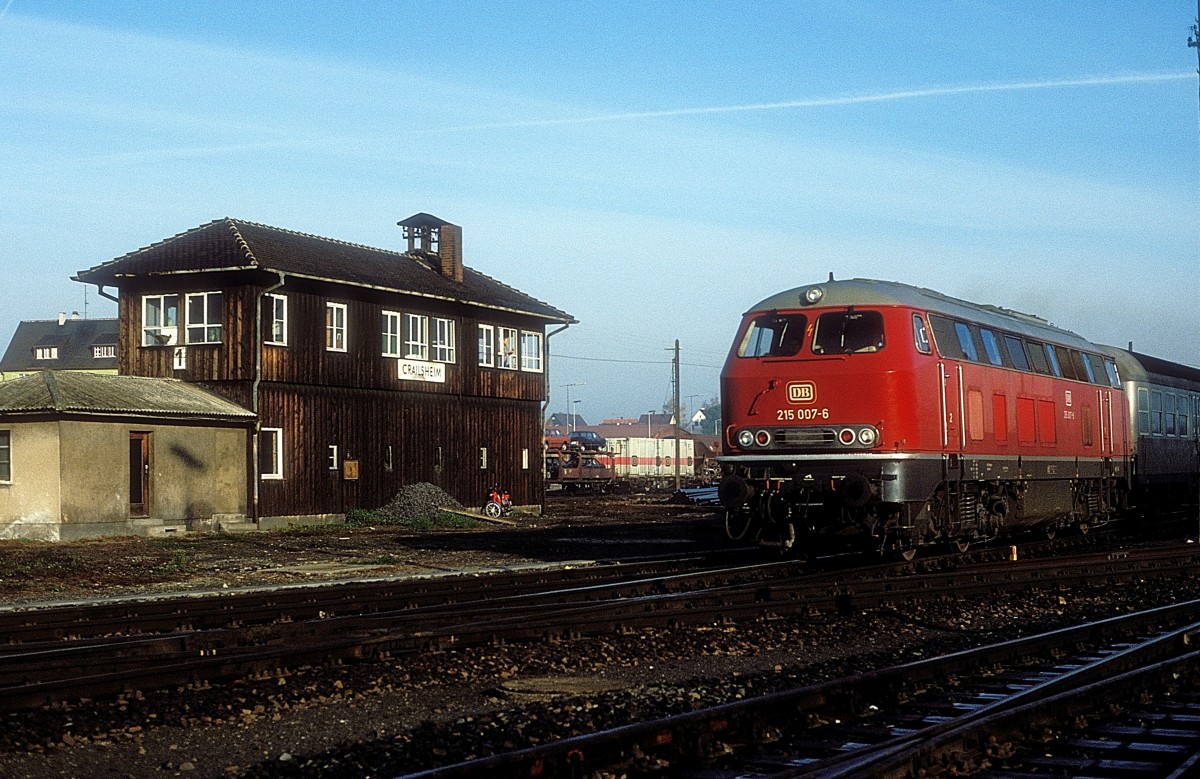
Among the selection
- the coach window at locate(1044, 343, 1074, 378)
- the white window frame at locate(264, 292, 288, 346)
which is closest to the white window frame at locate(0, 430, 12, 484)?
the white window frame at locate(264, 292, 288, 346)

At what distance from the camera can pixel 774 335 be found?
17141 millimetres

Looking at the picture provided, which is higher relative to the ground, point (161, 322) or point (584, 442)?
point (161, 322)

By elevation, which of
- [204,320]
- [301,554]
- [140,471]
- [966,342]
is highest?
[204,320]

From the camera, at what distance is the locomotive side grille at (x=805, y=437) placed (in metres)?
16.3

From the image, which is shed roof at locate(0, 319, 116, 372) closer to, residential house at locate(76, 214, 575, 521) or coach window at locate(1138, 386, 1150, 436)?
residential house at locate(76, 214, 575, 521)

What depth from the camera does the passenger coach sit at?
16.1m

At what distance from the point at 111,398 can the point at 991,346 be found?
1876cm

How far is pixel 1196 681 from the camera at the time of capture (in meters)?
9.08

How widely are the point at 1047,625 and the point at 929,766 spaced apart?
6556mm

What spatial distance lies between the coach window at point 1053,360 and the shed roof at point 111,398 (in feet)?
59.8

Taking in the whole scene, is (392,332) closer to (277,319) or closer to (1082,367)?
(277,319)

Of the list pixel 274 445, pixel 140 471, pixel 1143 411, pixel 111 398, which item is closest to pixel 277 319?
pixel 274 445

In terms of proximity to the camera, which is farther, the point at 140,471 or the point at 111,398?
the point at 140,471

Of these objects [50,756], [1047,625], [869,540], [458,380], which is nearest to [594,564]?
[869,540]
